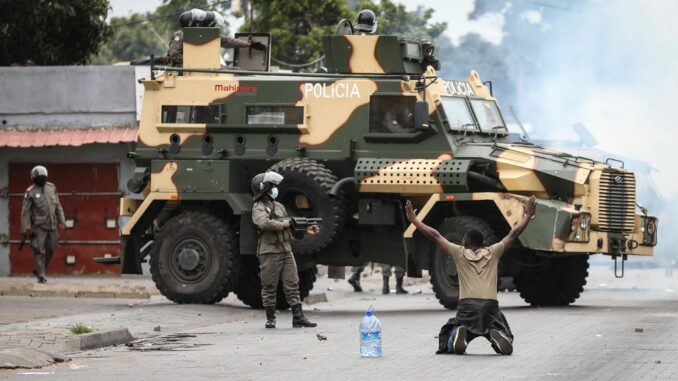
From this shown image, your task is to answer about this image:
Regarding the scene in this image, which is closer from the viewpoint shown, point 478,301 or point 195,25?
point 478,301

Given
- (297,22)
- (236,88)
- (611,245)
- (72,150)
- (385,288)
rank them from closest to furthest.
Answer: (611,245)
(236,88)
(385,288)
(72,150)
(297,22)

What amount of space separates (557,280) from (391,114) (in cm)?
327

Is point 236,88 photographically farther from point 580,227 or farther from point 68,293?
point 580,227

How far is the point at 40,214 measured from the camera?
26.4 m

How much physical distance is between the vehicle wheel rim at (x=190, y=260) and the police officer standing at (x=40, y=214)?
4.16 meters

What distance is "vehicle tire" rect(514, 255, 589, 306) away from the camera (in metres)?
22.6

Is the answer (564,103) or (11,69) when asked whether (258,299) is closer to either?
(11,69)

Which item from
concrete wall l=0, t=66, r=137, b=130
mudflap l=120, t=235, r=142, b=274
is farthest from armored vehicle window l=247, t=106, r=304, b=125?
concrete wall l=0, t=66, r=137, b=130

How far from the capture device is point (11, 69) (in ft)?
98.8

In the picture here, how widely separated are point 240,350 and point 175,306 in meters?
5.95

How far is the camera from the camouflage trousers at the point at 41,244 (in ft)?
86.2

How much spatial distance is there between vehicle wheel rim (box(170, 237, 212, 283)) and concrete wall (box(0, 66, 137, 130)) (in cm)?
734

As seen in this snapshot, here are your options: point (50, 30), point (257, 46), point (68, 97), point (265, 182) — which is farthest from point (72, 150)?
point (265, 182)

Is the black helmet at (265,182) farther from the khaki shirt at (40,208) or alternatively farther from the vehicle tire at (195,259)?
the khaki shirt at (40,208)
